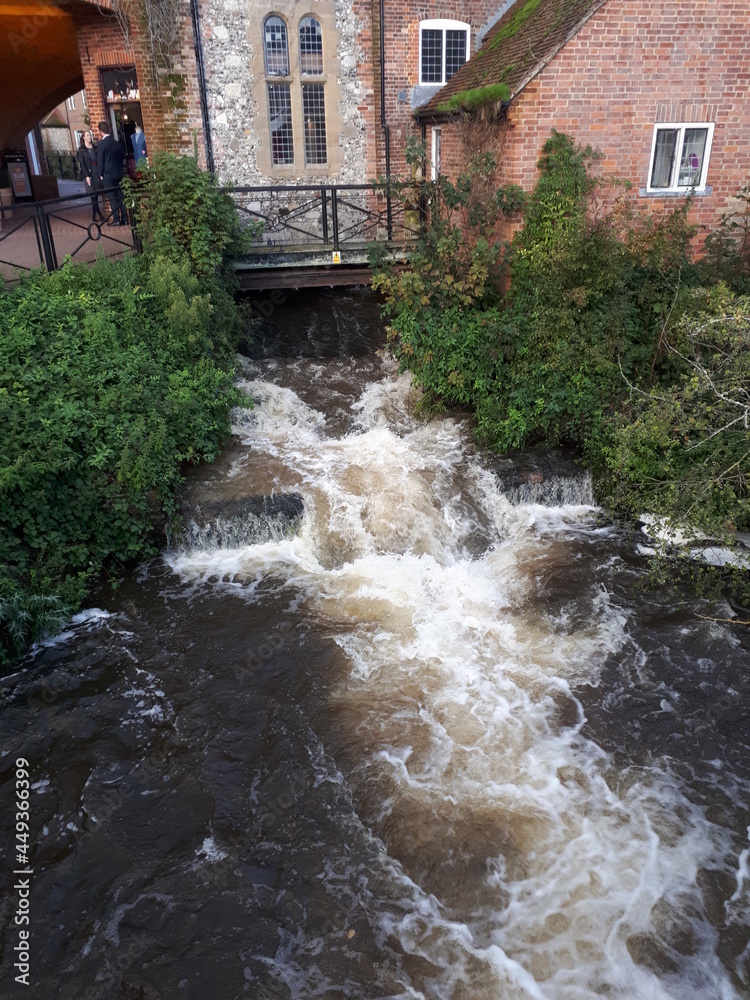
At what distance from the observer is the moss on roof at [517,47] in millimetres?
10180

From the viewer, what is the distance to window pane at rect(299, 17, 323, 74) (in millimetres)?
13336

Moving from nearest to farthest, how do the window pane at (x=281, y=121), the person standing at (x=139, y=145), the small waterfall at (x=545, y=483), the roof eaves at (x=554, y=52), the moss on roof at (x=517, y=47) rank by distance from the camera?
1. the small waterfall at (x=545, y=483)
2. the roof eaves at (x=554, y=52)
3. the moss on roof at (x=517, y=47)
4. the window pane at (x=281, y=121)
5. the person standing at (x=139, y=145)

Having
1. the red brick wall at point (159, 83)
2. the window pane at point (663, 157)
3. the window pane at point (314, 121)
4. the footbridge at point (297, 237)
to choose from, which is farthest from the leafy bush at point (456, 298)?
the red brick wall at point (159, 83)

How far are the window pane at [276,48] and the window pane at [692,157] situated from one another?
7244 millimetres

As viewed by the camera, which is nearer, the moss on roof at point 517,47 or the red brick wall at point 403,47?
the moss on roof at point 517,47

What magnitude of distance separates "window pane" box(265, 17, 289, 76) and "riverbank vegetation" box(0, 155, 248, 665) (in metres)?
3.49

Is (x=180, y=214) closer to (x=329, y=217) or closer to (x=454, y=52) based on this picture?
(x=329, y=217)

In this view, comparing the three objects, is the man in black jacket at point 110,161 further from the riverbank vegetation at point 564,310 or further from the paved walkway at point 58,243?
the riverbank vegetation at point 564,310

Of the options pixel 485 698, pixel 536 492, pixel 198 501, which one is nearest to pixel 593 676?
pixel 485 698

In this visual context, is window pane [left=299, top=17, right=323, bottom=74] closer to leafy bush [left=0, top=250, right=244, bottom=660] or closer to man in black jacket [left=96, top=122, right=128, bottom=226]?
man in black jacket [left=96, top=122, right=128, bottom=226]

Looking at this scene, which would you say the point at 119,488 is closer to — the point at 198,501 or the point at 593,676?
the point at 198,501

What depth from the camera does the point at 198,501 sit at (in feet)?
29.5

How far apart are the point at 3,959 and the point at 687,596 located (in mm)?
7116

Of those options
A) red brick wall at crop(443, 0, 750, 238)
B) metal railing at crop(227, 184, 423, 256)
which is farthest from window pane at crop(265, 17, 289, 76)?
red brick wall at crop(443, 0, 750, 238)
